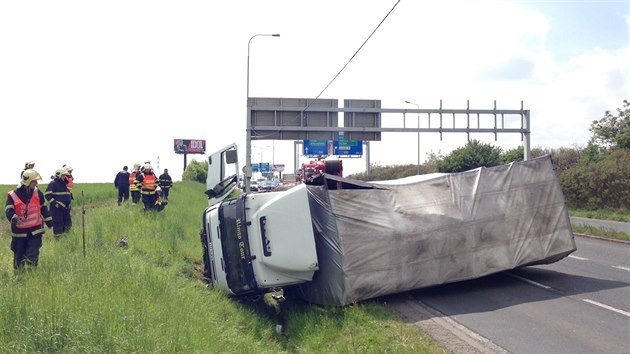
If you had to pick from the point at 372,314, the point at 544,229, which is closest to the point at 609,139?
the point at 544,229

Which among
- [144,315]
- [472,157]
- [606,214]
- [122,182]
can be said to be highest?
[472,157]

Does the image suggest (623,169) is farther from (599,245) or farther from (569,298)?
(569,298)

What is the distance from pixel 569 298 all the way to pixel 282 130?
834 inches

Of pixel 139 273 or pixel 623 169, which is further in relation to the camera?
pixel 623 169

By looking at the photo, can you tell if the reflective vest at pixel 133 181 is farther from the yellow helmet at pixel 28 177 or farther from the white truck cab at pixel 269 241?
the white truck cab at pixel 269 241

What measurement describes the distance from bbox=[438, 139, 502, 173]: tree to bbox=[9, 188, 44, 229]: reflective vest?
97.4 feet

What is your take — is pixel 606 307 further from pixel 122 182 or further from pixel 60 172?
pixel 122 182

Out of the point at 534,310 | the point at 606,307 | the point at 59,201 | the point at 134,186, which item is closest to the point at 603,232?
the point at 606,307

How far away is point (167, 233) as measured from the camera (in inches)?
565

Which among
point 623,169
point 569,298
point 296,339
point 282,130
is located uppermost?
point 282,130

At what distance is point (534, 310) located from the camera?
8.34 meters

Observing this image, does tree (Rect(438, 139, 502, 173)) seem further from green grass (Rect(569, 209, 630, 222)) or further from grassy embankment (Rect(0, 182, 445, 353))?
grassy embankment (Rect(0, 182, 445, 353))

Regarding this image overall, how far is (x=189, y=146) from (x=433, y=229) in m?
81.5

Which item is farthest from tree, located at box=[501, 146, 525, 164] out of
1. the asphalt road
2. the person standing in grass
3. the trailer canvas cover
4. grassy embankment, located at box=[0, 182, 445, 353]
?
grassy embankment, located at box=[0, 182, 445, 353]
